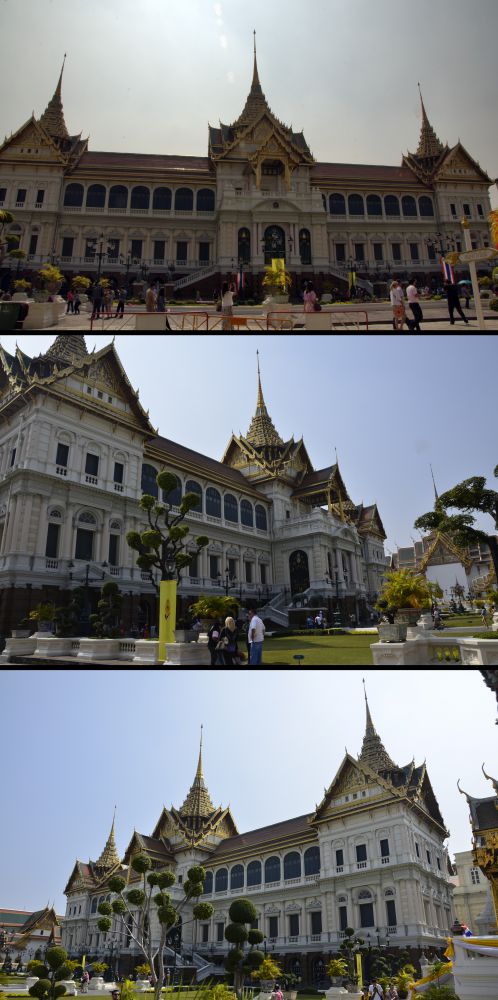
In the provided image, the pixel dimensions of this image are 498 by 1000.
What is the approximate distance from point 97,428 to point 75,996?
16450mm

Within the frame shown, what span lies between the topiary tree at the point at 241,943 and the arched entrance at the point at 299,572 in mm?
10550

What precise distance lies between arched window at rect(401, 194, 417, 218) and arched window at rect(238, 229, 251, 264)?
1012cm

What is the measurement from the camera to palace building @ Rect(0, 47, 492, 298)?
34.4 metres

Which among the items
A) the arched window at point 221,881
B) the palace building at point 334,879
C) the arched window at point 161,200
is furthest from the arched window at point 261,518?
the arched window at point 161,200

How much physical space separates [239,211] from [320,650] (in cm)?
2839

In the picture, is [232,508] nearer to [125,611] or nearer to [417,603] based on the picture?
[125,611]

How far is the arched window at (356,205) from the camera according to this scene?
36719 millimetres

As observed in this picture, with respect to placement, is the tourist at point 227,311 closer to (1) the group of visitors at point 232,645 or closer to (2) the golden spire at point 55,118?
(1) the group of visitors at point 232,645

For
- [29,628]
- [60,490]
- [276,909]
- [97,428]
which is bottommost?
[276,909]

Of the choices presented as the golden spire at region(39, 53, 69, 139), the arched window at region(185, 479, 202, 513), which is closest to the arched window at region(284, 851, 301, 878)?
the arched window at region(185, 479, 202, 513)

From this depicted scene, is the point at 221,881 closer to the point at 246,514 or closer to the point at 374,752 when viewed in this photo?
the point at 374,752

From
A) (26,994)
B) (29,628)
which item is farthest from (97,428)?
(26,994)

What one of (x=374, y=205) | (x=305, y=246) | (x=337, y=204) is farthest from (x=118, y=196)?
(x=374, y=205)

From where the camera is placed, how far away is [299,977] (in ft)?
63.2
